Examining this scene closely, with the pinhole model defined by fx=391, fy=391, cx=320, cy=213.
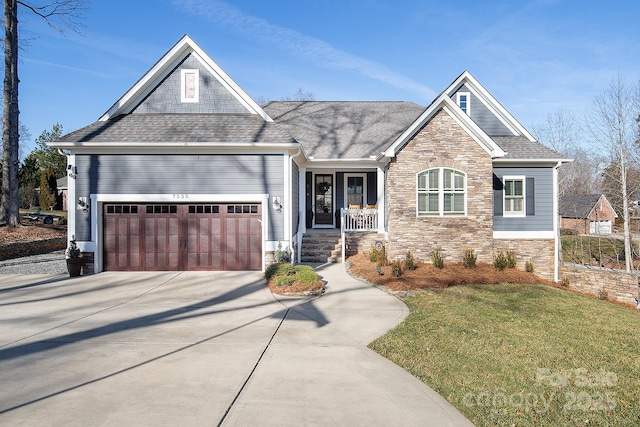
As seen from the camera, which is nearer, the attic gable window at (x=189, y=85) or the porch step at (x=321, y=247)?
the attic gable window at (x=189, y=85)

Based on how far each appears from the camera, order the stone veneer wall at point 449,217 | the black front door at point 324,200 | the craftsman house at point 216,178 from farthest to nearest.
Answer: the black front door at point 324,200
the stone veneer wall at point 449,217
the craftsman house at point 216,178

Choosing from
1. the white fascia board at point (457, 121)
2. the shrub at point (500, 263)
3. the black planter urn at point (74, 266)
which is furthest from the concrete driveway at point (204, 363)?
the white fascia board at point (457, 121)

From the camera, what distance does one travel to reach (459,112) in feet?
42.2

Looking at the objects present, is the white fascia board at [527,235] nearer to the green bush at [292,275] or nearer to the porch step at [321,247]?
the porch step at [321,247]

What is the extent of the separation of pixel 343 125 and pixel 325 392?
49.0 feet

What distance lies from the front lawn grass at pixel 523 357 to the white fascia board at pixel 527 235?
5494 millimetres

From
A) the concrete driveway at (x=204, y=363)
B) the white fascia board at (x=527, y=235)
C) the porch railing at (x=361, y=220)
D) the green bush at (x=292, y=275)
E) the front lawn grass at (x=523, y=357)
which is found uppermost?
the porch railing at (x=361, y=220)

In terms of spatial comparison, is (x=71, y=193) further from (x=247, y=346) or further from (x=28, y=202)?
(x=28, y=202)

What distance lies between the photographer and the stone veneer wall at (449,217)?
42.9 ft

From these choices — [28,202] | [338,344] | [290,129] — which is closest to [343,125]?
[290,129]

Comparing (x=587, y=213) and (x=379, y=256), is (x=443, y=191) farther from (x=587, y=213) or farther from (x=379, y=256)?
(x=587, y=213)

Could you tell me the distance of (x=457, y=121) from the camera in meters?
13.0

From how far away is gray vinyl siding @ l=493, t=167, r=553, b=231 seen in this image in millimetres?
14797

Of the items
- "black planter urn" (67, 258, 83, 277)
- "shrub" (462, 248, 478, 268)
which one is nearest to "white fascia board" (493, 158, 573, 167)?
"shrub" (462, 248, 478, 268)
